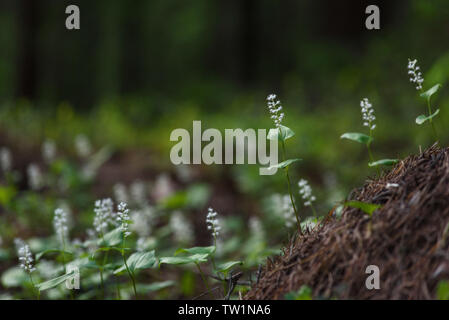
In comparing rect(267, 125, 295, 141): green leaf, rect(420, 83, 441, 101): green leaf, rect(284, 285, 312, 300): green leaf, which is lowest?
rect(284, 285, 312, 300): green leaf

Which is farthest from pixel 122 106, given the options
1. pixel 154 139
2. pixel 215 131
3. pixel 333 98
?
pixel 333 98

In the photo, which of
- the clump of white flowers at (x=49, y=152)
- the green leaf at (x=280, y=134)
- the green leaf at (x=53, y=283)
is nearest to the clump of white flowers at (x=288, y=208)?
the green leaf at (x=280, y=134)

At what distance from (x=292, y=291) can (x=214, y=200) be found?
14.2 ft

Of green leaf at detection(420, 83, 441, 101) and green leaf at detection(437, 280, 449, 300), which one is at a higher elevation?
green leaf at detection(420, 83, 441, 101)

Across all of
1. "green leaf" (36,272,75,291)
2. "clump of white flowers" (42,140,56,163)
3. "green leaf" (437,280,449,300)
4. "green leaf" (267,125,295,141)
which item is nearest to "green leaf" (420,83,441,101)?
"green leaf" (267,125,295,141)

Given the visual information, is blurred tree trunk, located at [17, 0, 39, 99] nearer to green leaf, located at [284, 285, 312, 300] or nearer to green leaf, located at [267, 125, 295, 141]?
green leaf, located at [267, 125, 295, 141]

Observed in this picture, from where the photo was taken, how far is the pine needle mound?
1654 mm

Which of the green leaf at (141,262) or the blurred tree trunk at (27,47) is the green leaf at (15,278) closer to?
the green leaf at (141,262)

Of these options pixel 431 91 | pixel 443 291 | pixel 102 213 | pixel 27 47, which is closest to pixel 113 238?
pixel 102 213

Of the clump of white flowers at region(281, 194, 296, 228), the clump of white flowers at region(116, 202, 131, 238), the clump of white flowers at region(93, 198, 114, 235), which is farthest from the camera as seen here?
the clump of white flowers at region(281, 194, 296, 228)
